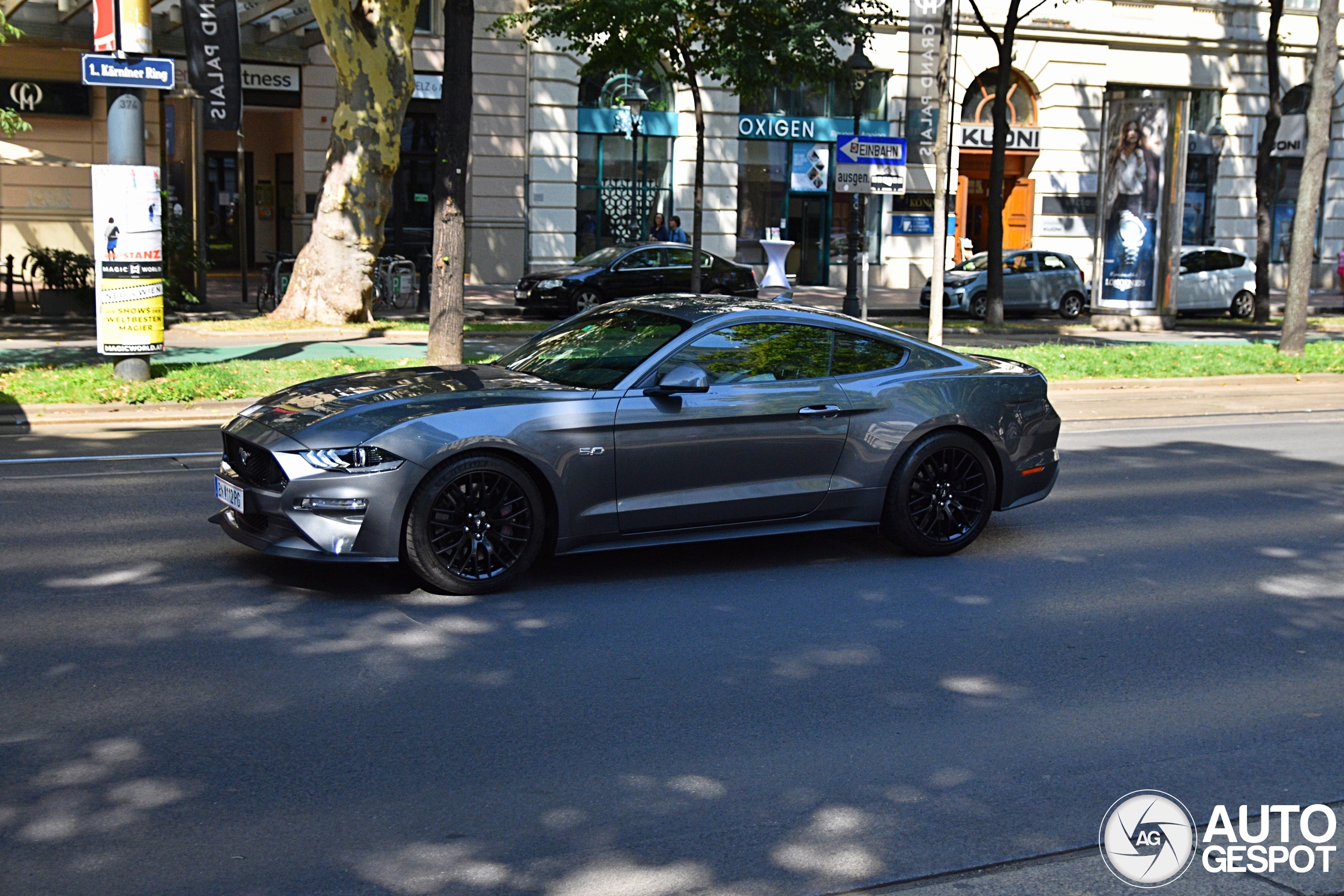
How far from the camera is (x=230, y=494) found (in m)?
7.05

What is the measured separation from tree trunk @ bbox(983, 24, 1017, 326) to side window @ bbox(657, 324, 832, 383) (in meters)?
18.4

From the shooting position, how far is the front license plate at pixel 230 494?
6.94m

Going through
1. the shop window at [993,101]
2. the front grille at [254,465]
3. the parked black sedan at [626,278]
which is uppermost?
the shop window at [993,101]

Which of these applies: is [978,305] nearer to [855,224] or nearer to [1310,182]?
[855,224]

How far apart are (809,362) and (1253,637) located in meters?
2.77

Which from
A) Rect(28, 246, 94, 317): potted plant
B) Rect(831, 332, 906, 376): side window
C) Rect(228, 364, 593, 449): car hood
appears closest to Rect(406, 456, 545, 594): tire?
Rect(228, 364, 593, 449): car hood

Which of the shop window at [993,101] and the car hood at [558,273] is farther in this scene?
the shop window at [993,101]

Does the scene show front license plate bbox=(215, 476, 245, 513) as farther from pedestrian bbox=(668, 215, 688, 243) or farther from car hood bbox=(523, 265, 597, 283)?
pedestrian bbox=(668, 215, 688, 243)

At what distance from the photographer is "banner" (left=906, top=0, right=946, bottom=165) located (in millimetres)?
34906

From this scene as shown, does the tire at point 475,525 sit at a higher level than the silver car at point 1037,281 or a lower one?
lower

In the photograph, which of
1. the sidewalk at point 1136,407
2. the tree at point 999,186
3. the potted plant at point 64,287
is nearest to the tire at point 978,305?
the tree at point 999,186

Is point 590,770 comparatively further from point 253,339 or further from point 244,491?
point 253,339

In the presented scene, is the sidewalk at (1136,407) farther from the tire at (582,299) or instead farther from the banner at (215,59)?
the banner at (215,59)

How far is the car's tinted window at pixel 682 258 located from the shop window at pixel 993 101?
13.1 metres
